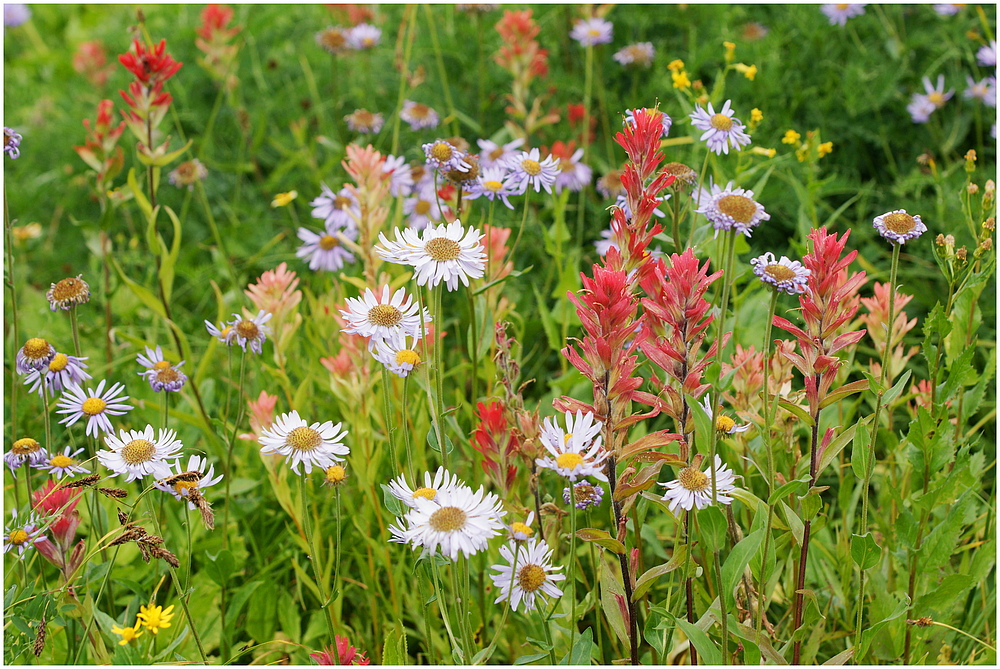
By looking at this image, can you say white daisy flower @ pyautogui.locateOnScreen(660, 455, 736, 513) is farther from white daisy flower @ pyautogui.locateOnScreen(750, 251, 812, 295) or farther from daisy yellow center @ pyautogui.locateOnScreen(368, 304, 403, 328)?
daisy yellow center @ pyautogui.locateOnScreen(368, 304, 403, 328)

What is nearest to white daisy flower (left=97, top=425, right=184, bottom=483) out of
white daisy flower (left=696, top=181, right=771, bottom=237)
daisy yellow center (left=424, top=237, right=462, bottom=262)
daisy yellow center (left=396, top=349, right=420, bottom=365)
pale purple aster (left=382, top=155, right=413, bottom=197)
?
daisy yellow center (left=396, top=349, right=420, bottom=365)

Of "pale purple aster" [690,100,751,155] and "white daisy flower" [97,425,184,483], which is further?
"pale purple aster" [690,100,751,155]

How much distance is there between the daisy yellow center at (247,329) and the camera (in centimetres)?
168

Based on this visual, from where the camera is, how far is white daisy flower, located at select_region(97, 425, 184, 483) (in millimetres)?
1261

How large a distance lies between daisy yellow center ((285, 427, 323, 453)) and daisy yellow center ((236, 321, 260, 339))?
50 centimetres

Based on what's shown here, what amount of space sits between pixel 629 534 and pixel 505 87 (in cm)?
192

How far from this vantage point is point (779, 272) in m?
1.15

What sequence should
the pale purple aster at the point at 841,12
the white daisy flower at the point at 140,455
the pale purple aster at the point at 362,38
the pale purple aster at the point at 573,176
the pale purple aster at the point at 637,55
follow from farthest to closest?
the pale purple aster at the point at 362,38, the pale purple aster at the point at 637,55, the pale purple aster at the point at 841,12, the pale purple aster at the point at 573,176, the white daisy flower at the point at 140,455

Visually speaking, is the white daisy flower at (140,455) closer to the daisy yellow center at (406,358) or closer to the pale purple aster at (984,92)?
the daisy yellow center at (406,358)

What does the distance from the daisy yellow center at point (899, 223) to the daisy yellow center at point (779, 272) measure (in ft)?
A: 0.55

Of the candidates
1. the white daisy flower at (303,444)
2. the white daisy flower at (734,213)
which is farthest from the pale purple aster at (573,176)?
the white daisy flower at (303,444)

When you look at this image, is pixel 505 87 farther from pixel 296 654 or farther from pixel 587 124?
pixel 296 654

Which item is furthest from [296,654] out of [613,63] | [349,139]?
[613,63]

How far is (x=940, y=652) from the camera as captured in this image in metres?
1.53
